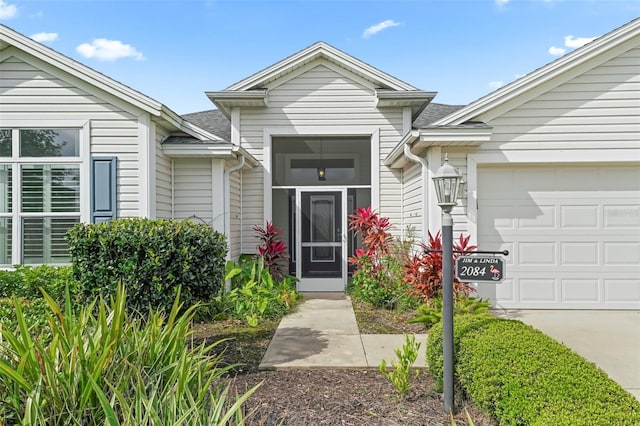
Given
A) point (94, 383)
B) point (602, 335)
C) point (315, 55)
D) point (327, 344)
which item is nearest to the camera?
point (94, 383)

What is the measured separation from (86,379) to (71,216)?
16.3ft

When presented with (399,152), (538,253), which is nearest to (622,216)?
(538,253)

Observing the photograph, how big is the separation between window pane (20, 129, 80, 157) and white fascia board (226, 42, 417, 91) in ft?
10.5

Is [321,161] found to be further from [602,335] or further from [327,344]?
[602,335]

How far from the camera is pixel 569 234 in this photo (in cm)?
649

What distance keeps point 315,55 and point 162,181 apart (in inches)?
164

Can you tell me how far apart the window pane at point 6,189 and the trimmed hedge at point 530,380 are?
22.1 ft

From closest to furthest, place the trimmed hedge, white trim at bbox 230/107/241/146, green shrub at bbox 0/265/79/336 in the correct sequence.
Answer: the trimmed hedge < green shrub at bbox 0/265/79/336 < white trim at bbox 230/107/241/146

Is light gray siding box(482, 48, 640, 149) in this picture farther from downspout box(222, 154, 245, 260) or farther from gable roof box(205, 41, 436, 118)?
downspout box(222, 154, 245, 260)

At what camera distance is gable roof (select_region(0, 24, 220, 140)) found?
6.03 metres

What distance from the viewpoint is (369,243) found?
7.45 metres

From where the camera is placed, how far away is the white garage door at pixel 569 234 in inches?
255

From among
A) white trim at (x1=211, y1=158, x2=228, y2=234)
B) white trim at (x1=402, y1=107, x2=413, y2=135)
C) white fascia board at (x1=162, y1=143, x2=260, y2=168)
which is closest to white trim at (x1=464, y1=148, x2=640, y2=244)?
white trim at (x1=402, y1=107, x2=413, y2=135)

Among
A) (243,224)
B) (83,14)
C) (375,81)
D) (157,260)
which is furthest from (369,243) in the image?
A: (83,14)
